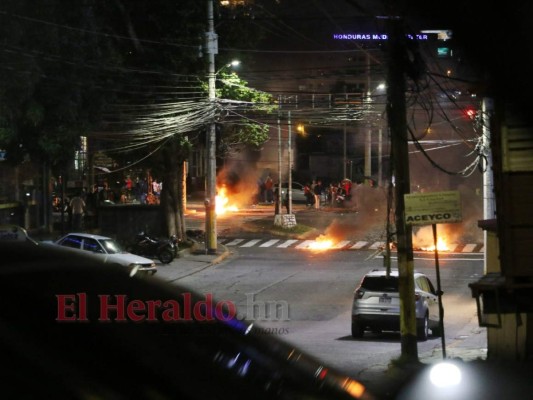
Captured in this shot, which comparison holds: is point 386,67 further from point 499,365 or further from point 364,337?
point 364,337

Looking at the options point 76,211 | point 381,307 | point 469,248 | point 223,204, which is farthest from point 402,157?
point 223,204

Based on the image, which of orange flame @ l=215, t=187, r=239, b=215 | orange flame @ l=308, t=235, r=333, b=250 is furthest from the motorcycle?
orange flame @ l=215, t=187, r=239, b=215

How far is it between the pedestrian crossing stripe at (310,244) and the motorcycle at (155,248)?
6441mm

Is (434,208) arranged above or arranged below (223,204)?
above

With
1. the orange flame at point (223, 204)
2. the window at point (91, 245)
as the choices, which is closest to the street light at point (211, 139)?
the window at point (91, 245)

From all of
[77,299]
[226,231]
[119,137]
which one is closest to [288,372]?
[77,299]

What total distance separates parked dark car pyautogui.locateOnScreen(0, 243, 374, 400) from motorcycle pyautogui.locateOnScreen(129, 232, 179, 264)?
23568 millimetres

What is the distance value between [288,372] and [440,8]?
27.2ft

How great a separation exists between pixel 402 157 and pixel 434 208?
94 centimetres

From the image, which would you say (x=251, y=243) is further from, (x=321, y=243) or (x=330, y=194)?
(x=330, y=194)

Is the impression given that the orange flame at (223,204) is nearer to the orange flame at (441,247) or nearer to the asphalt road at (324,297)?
the asphalt road at (324,297)

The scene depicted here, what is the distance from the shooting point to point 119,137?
29.2 meters

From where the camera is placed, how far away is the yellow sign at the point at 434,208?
11.4 m

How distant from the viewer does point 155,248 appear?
1049 inches
